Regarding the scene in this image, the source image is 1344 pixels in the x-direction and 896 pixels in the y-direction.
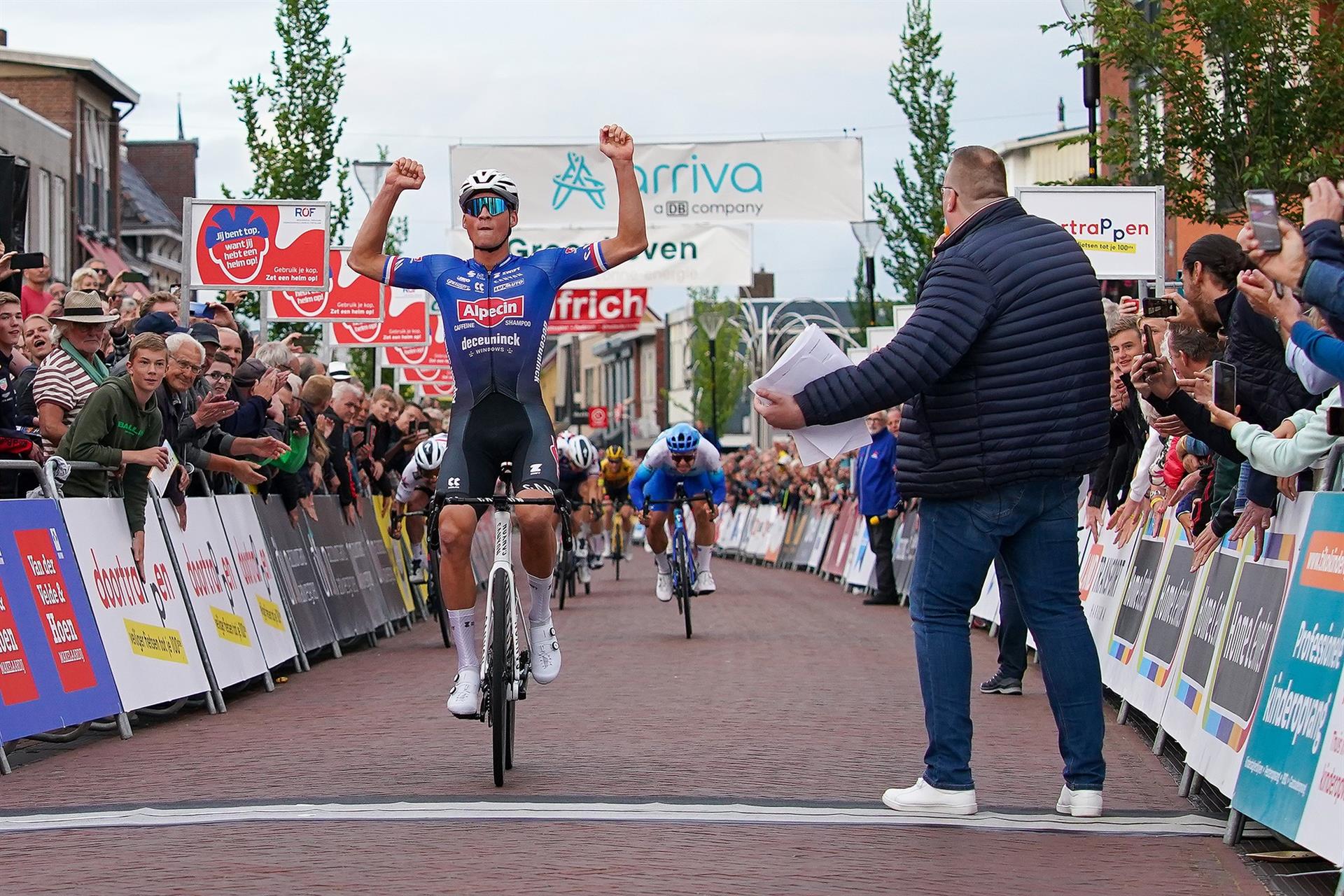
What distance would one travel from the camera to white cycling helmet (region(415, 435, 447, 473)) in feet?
57.2

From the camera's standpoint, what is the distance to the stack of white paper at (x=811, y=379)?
7746 mm

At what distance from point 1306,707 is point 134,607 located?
22.8 ft

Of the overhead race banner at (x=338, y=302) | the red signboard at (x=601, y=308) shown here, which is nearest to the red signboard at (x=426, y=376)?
the red signboard at (x=601, y=308)

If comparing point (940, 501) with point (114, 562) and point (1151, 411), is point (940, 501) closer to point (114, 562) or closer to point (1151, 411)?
point (1151, 411)

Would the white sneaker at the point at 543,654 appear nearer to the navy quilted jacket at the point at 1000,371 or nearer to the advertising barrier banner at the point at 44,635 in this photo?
the navy quilted jacket at the point at 1000,371

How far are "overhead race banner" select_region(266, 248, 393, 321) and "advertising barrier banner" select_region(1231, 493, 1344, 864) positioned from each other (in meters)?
19.9

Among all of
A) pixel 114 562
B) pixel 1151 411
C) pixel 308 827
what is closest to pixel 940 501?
pixel 308 827

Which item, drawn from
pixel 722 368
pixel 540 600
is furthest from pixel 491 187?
pixel 722 368

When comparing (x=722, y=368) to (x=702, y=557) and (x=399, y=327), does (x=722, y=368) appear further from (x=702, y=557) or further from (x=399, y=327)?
(x=702, y=557)

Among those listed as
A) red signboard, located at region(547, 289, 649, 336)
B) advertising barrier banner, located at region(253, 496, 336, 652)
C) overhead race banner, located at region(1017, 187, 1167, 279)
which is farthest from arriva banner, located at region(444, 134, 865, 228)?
advertising barrier banner, located at region(253, 496, 336, 652)

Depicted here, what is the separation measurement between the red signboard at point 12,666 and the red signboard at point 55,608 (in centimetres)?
32

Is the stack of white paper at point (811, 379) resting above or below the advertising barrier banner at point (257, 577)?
above

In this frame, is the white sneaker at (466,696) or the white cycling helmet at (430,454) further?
the white cycling helmet at (430,454)

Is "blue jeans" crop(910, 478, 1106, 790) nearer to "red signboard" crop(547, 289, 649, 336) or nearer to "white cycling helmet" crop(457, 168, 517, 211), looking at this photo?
"white cycling helmet" crop(457, 168, 517, 211)
